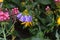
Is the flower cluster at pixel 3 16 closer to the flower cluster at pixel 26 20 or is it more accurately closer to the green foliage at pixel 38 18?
the green foliage at pixel 38 18

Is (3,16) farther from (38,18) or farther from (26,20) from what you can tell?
(38,18)

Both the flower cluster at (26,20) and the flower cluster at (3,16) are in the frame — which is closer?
the flower cluster at (3,16)

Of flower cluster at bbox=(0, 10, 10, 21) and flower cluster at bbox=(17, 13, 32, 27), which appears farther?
flower cluster at bbox=(17, 13, 32, 27)

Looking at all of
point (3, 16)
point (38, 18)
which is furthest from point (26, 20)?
point (3, 16)

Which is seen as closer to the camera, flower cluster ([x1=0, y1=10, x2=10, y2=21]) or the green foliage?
flower cluster ([x1=0, y1=10, x2=10, y2=21])

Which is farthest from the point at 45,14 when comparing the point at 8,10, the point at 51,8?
the point at 8,10

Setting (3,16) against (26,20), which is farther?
(26,20)

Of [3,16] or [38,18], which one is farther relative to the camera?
[38,18]

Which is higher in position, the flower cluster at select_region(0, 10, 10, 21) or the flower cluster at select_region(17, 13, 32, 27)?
the flower cluster at select_region(0, 10, 10, 21)

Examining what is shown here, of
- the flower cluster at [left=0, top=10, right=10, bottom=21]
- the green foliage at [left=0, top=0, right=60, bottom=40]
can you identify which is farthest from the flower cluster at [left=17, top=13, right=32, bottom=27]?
the flower cluster at [left=0, top=10, right=10, bottom=21]

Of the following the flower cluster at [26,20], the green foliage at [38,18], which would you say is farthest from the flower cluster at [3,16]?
the flower cluster at [26,20]

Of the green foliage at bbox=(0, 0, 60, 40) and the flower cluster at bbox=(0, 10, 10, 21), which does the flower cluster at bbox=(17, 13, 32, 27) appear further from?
the flower cluster at bbox=(0, 10, 10, 21)
